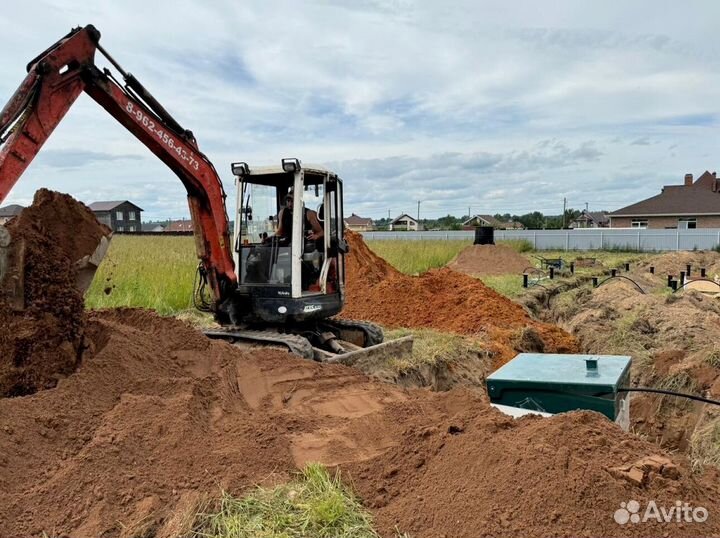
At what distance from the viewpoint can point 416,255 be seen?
77.2 feet

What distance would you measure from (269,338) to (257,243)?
4.13 feet

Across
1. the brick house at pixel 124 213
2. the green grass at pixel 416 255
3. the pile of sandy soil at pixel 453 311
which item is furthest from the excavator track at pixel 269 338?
the brick house at pixel 124 213

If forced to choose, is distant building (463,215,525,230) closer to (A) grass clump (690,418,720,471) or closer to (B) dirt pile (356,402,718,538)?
(A) grass clump (690,418,720,471)

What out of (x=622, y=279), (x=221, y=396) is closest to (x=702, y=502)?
(x=221, y=396)

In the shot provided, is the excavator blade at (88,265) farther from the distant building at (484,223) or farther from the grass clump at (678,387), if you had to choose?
the distant building at (484,223)

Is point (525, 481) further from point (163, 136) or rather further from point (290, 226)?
point (163, 136)

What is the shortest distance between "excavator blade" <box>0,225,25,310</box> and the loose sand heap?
494 millimetres

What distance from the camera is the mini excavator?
550 cm

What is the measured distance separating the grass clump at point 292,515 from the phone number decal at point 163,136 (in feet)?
12.5

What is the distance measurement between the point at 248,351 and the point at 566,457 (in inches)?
152

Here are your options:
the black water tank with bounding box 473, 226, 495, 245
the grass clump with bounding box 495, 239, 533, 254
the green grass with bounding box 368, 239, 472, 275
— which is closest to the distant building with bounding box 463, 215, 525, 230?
the grass clump with bounding box 495, 239, 533, 254

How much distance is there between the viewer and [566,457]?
2.91m

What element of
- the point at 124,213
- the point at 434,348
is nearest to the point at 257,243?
the point at 434,348

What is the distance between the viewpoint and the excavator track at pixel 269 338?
629 cm
